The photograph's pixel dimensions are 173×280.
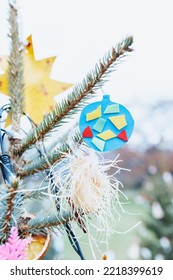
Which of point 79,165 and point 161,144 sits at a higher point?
point 79,165

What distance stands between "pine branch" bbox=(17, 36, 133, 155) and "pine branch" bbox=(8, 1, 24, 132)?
0.03 metres

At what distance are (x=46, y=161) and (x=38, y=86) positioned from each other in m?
0.11

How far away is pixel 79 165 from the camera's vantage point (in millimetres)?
452

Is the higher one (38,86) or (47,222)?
(38,86)

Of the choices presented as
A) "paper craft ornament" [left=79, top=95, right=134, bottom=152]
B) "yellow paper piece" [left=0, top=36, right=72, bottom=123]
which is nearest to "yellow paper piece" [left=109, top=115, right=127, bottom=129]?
"paper craft ornament" [left=79, top=95, right=134, bottom=152]

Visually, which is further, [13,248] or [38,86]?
[38,86]

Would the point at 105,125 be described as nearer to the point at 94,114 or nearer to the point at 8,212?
the point at 94,114

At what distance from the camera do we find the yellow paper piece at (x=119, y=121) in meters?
0.44

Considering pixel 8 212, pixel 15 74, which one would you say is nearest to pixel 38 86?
pixel 15 74

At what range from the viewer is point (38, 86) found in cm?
51
